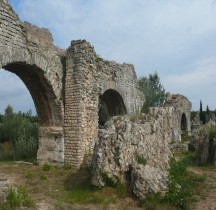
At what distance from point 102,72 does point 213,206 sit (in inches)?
317

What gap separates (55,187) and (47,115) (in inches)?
148

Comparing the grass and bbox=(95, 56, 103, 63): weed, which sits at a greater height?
bbox=(95, 56, 103, 63): weed

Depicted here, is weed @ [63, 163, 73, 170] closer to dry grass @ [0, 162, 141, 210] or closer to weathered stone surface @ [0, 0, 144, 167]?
weathered stone surface @ [0, 0, 144, 167]

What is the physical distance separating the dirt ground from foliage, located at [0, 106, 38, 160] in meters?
2.28

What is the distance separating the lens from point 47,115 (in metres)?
11.5

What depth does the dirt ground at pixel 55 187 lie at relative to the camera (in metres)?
6.62

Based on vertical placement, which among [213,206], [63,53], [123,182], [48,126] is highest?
[63,53]

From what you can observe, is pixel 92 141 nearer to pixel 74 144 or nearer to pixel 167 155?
pixel 74 144

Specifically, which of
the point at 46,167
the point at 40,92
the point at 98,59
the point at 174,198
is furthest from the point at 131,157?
the point at 98,59

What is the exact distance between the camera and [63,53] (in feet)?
39.0

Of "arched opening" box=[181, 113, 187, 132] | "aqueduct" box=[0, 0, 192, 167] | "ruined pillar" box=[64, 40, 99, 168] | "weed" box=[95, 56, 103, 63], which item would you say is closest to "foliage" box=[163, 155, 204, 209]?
"ruined pillar" box=[64, 40, 99, 168]

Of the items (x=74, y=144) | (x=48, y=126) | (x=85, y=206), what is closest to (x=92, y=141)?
(x=74, y=144)

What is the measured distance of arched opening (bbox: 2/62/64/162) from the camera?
1093 cm

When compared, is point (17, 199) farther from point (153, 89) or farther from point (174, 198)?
point (153, 89)
